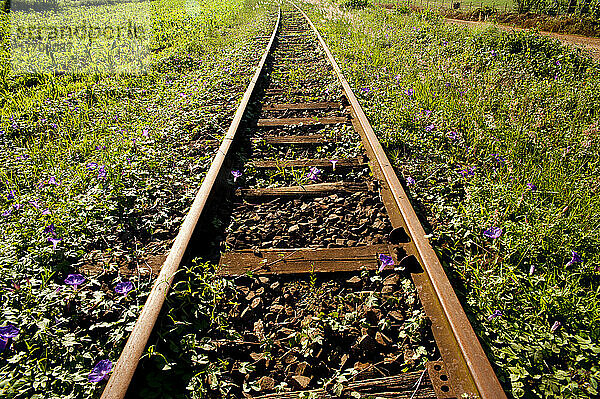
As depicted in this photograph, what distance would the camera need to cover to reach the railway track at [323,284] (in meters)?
1.75

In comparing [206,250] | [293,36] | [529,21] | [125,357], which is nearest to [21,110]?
[206,250]

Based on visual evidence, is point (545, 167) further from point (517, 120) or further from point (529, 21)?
point (529, 21)

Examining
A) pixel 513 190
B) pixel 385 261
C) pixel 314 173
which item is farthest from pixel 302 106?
pixel 385 261

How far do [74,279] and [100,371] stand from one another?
705mm

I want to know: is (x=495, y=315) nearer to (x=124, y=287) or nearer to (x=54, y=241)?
(x=124, y=287)

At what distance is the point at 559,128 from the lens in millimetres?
4449

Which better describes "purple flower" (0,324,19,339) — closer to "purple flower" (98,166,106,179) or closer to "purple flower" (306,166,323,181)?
"purple flower" (98,166,106,179)

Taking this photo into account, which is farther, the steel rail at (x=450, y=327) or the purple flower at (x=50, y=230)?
the purple flower at (x=50, y=230)

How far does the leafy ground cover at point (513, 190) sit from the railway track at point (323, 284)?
0.28 metres

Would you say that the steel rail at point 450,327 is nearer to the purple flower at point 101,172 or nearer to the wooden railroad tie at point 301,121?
the wooden railroad tie at point 301,121

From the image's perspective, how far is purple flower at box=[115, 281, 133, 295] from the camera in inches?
84.7

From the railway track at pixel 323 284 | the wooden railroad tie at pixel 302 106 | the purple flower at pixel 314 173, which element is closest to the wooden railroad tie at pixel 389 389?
the railway track at pixel 323 284

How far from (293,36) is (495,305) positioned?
10.9 metres

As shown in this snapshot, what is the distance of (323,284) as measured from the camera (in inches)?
91.4
